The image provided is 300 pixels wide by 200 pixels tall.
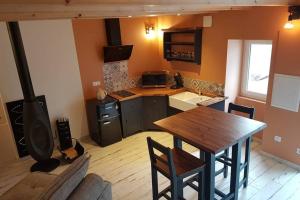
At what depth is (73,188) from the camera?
6.60ft

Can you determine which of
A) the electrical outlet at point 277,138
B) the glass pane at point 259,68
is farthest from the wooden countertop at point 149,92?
the electrical outlet at point 277,138

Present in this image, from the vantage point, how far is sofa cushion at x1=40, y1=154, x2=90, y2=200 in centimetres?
181

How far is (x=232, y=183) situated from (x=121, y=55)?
10.4 ft

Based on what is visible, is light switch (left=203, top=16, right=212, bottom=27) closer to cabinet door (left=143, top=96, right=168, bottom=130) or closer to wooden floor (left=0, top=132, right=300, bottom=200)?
cabinet door (left=143, top=96, right=168, bottom=130)

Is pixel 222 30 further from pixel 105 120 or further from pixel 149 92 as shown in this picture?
pixel 105 120

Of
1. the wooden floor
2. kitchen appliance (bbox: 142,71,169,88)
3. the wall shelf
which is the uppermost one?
the wall shelf

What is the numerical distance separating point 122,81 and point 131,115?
2.75ft

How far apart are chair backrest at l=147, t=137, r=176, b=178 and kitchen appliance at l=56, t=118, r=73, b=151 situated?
7.61 ft

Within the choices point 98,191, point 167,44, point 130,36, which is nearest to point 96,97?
point 130,36

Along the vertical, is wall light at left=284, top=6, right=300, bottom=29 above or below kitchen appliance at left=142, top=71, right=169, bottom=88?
above

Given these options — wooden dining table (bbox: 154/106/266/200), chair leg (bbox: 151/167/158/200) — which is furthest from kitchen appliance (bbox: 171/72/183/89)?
chair leg (bbox: 151/167/158/200)

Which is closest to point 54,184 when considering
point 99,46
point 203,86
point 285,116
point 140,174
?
point 140,174

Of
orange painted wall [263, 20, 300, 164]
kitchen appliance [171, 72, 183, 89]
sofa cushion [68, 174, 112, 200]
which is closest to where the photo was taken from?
sofa cushion [68, 174, 112, 200]

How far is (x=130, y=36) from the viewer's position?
16.0 ft
